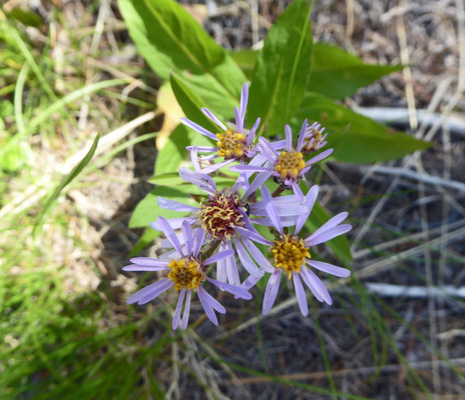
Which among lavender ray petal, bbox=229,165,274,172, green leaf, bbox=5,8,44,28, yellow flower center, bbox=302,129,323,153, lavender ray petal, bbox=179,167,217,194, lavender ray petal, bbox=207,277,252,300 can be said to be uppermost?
green leaf, bbox=5,8,44,28

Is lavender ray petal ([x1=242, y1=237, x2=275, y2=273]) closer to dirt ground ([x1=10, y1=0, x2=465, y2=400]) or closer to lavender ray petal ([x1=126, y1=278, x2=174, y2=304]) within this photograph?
lavender ray petal ([x1=126, y1=278, x2=174, y2=304])

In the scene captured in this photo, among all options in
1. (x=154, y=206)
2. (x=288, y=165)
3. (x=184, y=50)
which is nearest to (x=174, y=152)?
(x=154, y=206)

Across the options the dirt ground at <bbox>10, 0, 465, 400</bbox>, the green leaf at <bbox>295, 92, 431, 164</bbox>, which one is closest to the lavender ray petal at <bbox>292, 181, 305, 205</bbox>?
the green leaf at <bbox>295, 92, 431, 164</bbox>

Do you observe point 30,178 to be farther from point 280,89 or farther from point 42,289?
point 280,89

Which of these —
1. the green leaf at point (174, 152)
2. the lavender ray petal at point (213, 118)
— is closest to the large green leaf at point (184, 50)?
the green leaf at point (174, 152)

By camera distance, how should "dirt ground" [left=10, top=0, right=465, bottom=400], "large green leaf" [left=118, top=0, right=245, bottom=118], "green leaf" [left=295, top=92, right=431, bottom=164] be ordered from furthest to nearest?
"dirt ground" [left=10, top=0, right=465, bottom=400] → "green leaf" [left=295, top=92, right=431, bottom=164] → "large green leaf" [left=118, top=0, right=245, bottom=118]

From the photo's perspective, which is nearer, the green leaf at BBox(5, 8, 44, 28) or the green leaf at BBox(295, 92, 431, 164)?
the green leaf at BBox(295, 92, 431, 164)

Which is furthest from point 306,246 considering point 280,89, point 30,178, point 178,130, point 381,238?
point 30,178

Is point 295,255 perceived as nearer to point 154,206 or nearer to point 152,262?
point 152,262
